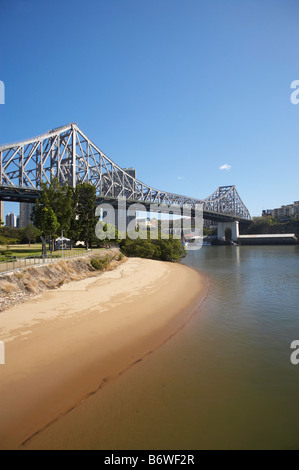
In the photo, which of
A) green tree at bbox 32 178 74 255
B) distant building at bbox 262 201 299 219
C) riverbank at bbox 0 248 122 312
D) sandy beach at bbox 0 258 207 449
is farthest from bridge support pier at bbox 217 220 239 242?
sandy beach at bbox 0 258 207 449

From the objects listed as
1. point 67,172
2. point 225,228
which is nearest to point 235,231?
point 225,228

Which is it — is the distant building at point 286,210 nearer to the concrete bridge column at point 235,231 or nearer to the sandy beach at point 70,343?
the concrete bridge column at point 235,231

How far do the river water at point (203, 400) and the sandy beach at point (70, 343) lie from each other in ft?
1.78

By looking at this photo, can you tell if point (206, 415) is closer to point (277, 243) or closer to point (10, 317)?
point (10, 317)

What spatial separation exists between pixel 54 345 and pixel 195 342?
5.14 metres

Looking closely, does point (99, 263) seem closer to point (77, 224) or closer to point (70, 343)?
point (77, 224)

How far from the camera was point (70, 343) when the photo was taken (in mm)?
8797

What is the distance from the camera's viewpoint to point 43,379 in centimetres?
680

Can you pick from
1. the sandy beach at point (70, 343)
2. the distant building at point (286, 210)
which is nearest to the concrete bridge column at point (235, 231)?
the distant building at point (286, 210)

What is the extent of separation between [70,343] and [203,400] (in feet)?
16.0

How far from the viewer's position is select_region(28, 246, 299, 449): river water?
16.5 feet

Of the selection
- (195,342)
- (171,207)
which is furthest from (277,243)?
(195,342)

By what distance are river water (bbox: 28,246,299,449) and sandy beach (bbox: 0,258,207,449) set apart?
54cm

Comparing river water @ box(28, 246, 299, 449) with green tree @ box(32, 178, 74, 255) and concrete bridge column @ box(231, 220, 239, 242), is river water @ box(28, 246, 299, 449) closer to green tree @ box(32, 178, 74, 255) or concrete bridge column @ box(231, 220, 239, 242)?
green tree @ box(32, 178, 74, 255)
